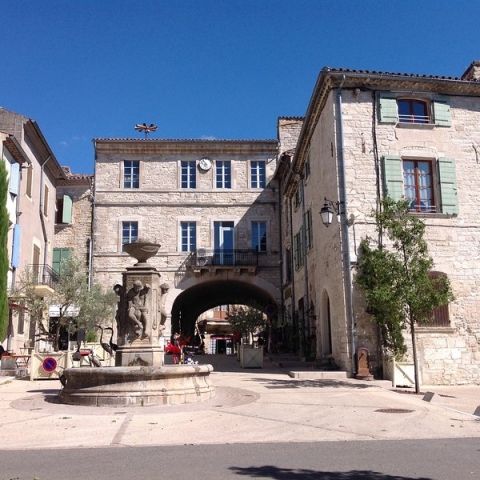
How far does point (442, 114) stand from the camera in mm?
16891

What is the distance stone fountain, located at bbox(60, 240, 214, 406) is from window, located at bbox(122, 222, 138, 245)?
53.5 feet

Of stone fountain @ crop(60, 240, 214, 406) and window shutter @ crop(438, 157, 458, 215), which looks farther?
window shutter @ crop(438, 157, 458, 215)

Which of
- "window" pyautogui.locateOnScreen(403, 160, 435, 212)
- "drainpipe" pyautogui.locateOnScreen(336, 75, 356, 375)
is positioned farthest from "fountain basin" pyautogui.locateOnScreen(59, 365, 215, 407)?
"window" pyautogui.locateOnScreen(403, 160, 435, 212)

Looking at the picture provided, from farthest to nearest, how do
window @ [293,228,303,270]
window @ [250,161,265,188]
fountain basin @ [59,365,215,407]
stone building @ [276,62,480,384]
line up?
window @ [250,161,265,188] < window @ [293,228,303,270] < stone building @ [276,62,480,384] < fountain basin @ [59,365,215,407]

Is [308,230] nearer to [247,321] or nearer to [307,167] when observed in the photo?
[307,167]

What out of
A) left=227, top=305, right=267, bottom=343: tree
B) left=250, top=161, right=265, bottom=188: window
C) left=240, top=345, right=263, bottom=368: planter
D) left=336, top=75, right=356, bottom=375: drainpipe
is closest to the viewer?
left=336, top=75, right=356, bottom=375: drainpipe

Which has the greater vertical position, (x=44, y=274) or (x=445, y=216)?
(x=445, y=216)

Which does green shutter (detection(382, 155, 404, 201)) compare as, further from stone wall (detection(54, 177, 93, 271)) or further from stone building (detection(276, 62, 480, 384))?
stone wall (detection(54, 177, 93, 271))

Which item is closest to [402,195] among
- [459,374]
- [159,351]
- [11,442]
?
[459,374]

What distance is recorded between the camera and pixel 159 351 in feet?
35.6

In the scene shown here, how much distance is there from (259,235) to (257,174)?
3127 mm

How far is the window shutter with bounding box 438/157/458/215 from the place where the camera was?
16156 millimetres

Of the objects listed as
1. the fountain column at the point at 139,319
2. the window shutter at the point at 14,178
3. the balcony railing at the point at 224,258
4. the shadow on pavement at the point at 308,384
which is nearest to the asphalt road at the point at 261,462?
the fountain column at the point at 139,319

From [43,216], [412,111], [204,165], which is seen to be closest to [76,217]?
[43,216]
